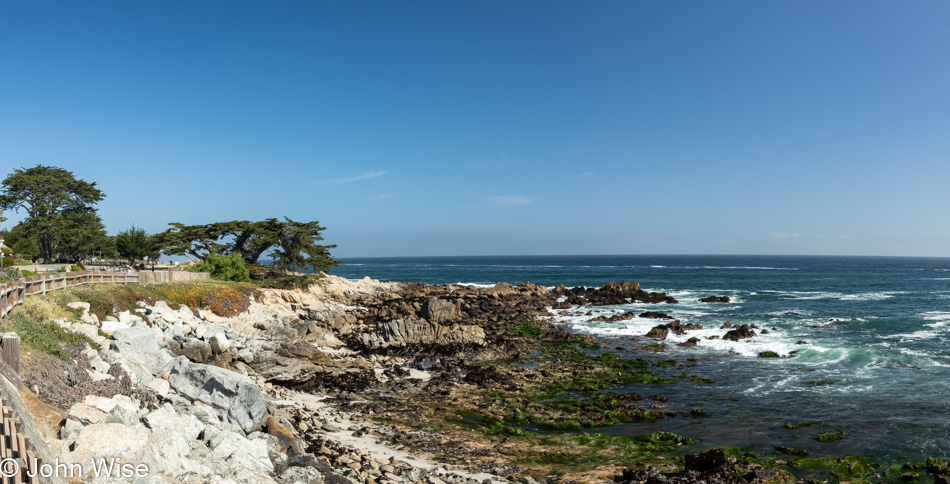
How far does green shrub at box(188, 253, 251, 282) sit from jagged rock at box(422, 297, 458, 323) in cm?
1814

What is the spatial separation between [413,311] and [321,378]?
17.6m

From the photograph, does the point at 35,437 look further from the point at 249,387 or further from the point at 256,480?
the point at 249,387

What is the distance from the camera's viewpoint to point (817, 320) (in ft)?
123

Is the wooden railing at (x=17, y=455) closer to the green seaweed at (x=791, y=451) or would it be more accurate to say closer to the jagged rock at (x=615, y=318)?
the green seaweed at (x=791, y=451)

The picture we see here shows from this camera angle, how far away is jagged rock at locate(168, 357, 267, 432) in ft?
41.9

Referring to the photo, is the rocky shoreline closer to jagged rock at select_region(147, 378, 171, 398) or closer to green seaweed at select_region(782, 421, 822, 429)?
jagged rock at select_region(147, 378, 171, 398)

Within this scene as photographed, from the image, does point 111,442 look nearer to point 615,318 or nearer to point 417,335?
point 417,335

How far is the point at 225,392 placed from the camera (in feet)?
43.0

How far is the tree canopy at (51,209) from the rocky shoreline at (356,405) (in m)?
38.8

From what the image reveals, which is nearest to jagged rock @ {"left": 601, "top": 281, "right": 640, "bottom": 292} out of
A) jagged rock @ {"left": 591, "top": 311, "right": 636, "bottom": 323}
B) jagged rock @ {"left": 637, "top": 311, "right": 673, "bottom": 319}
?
jagged rock @ {"left": 637, "top": 311, "right": 673, "bottom": 319}

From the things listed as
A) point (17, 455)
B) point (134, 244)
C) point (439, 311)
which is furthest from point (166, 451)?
point (134, 244)

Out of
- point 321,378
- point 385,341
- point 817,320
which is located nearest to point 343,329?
point 385,341

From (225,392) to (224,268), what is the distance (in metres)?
33.4

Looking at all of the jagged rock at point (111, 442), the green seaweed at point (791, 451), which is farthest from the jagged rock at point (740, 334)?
the jagged rock at point (111, 442)
